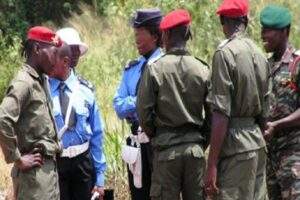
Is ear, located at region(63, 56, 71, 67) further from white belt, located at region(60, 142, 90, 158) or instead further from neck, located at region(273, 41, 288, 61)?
neck, located at region(273, 41, 288, 61)

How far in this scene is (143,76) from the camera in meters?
5.02

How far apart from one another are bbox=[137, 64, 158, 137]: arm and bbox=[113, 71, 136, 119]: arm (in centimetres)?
40

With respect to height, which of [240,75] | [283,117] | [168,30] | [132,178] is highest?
[168,30]

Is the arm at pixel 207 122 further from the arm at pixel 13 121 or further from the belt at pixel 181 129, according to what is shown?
the arm at pixel 13 121

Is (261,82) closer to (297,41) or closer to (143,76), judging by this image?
(143,76)

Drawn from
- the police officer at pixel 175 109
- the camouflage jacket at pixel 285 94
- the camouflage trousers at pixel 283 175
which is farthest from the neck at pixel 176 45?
the camouflage trousers at pixel 283 175

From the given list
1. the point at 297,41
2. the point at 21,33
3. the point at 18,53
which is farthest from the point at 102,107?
the point at 21,33

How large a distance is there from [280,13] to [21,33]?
10.8m

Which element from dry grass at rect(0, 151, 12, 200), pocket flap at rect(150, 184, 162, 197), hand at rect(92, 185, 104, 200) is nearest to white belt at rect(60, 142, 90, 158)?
hand at rect(92, 185, 104, 200)

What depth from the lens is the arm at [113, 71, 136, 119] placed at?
5.42m

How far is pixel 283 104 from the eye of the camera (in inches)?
205

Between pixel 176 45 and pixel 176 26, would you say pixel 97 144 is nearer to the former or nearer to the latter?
pixel 176 45

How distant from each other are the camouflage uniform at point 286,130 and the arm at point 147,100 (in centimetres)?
89

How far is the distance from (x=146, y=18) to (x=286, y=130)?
1.28m
